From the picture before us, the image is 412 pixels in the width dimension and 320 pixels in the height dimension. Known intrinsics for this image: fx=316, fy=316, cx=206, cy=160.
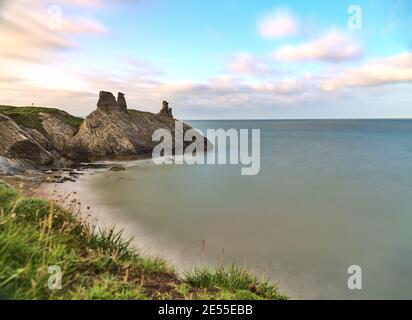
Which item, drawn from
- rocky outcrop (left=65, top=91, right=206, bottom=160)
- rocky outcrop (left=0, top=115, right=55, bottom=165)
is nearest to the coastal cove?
rocky outcrop (left=0, top=115, right=55, bottom=165)

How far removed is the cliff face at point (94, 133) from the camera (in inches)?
1635

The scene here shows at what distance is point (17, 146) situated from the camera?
33.7 metres

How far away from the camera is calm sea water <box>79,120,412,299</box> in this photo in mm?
13438

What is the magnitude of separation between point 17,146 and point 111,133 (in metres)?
15.5

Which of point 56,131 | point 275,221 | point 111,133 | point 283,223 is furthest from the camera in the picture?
point 56,131

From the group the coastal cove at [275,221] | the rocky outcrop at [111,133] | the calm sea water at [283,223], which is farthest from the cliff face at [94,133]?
the calm sea water at [283,223]

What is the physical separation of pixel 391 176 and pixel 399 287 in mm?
26269

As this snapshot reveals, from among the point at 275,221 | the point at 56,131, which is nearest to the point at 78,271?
the point at 275,221

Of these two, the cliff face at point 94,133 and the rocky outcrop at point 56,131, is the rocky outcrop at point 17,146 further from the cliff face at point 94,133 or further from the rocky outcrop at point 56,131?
the rocky outcrop at point 56,131

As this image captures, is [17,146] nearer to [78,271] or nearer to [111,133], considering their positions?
[111,133]
